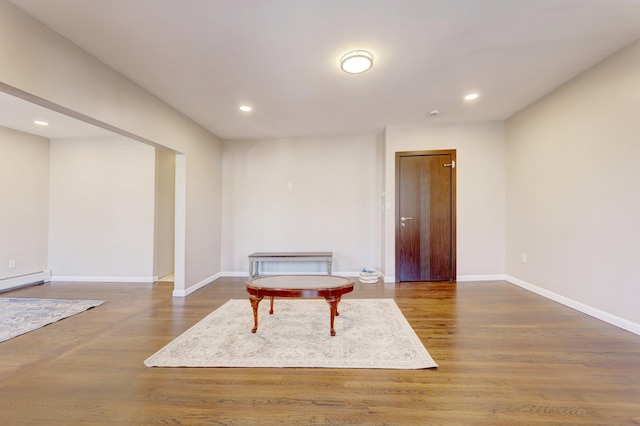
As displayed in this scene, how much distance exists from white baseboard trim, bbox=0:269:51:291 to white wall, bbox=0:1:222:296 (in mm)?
2604

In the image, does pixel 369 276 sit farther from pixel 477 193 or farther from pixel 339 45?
pixel 339 45

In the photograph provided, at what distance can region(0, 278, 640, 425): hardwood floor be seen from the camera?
144cm

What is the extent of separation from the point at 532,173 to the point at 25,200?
7.50 meters

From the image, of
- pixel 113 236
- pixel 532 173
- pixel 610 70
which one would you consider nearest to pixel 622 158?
pixel 610 70

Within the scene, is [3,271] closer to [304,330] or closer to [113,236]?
[113,236]

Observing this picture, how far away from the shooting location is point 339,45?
220 centimetres

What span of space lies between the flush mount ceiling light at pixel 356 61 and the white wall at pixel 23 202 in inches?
203

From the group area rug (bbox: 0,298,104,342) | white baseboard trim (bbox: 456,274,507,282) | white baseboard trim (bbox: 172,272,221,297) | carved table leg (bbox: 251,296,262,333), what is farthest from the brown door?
area rug (bbox: 0,298,104,342)

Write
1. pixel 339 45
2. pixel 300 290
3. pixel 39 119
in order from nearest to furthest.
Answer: pixel 339 45
pixel 300 290
pixel 39 119

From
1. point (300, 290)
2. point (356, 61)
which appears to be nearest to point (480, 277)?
point (300, 290)

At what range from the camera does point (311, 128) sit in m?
4.33

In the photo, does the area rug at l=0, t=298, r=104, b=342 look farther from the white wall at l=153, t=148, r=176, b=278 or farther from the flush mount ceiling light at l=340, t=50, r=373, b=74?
the flush mount ceiling light at l=340, t=50, r=373, b=74

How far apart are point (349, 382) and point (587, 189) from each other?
3064 millimetres

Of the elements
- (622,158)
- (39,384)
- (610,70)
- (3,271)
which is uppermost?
(610,70)
